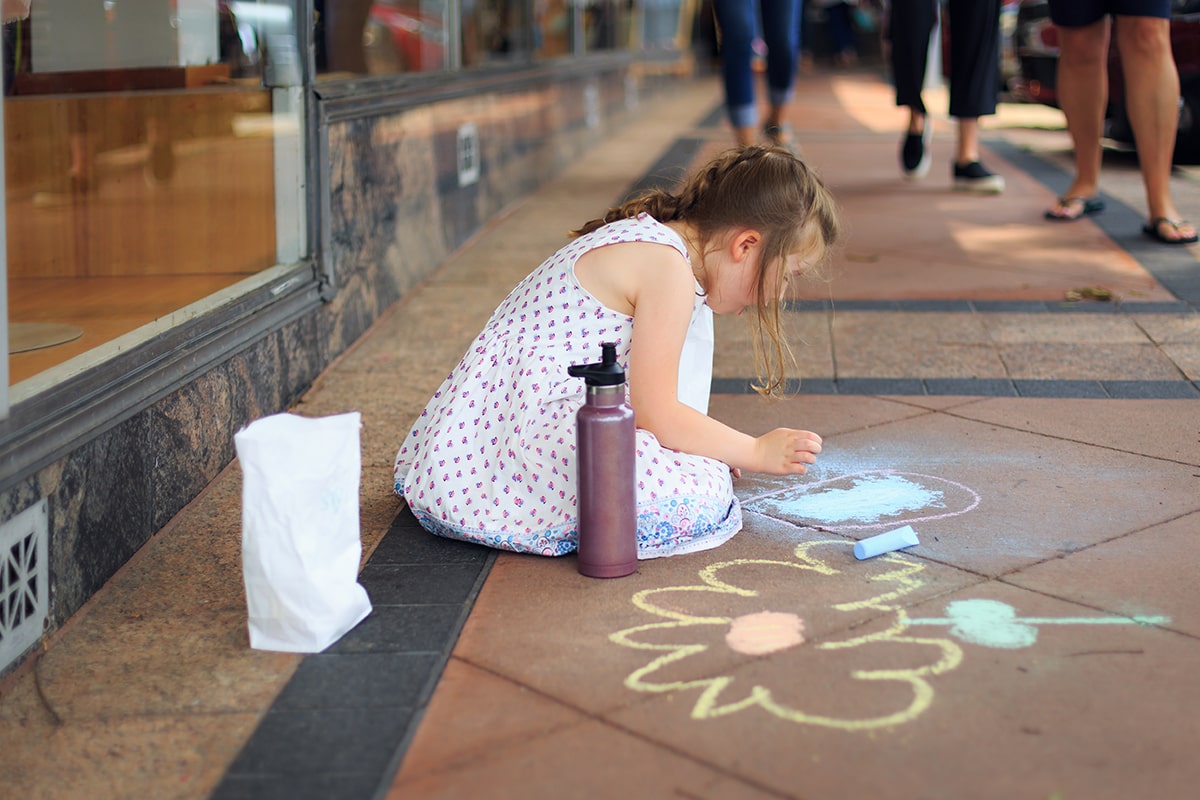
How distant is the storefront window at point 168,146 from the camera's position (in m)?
3.56

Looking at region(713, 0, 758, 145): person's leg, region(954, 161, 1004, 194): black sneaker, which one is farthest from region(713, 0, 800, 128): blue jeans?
region(954, 161, 1004, 194): black sneaker

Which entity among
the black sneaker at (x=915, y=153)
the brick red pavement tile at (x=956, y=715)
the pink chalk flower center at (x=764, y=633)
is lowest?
the brick red pavement tile at (x=956, y=715)

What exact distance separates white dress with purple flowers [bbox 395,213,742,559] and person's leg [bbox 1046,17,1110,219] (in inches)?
130

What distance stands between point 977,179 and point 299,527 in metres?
5.56

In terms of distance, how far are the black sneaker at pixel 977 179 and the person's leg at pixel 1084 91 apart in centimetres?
98

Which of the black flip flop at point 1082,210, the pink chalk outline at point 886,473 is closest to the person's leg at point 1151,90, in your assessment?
the black flip flop at point 1082,210

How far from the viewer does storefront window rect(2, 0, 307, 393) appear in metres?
3.56

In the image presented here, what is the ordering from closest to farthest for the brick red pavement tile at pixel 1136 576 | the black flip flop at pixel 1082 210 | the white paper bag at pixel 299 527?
the white paper bag at pixel 299 527
the brick red pavement tile at pixel 1136 576
the black flip flop at pixel 1082 210

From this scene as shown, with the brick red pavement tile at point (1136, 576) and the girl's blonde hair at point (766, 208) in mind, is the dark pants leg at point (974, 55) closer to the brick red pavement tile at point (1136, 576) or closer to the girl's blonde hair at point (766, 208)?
the girl's blonde hair at point (766, 208)

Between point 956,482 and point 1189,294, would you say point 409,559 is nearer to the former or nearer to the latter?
point 956,482

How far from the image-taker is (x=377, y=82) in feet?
15.1

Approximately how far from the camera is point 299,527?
82.9 inches

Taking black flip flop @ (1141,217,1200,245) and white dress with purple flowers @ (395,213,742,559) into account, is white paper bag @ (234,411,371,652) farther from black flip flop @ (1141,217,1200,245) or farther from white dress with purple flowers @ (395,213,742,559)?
black flip flop @ (1141,217,1200,245)

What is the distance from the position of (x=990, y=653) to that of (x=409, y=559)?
112 cm
